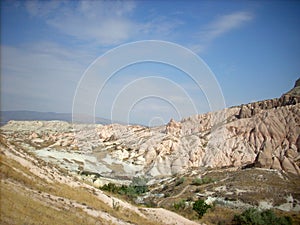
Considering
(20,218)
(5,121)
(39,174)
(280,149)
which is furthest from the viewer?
(5,121)

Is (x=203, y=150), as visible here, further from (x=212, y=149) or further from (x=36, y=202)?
(x=36, y=202)

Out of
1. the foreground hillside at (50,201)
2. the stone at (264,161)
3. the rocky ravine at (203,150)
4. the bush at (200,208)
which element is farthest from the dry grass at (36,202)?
the stone at (264,161)

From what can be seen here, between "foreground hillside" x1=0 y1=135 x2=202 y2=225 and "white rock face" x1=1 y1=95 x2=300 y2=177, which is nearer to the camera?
"foreground hillside" x1=0 y1=135 x2=202 y2=225

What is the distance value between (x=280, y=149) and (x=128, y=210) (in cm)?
5555

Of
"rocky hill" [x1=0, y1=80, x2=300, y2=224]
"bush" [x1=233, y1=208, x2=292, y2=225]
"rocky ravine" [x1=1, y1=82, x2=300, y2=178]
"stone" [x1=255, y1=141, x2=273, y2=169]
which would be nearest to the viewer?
"rocky hill" [x1=0, y1=80, x2=300, y2=224]

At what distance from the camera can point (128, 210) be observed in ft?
68.7

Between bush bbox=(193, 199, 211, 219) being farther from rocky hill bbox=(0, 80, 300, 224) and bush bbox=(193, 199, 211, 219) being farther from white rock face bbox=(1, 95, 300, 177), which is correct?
white rock face bbox=(1, 95, 300, 177)

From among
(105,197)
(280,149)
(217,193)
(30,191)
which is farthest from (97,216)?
(280,149)

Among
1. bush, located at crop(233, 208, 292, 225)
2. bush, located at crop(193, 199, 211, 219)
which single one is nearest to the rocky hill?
bush, located at crop(193, 199, 211, 219)

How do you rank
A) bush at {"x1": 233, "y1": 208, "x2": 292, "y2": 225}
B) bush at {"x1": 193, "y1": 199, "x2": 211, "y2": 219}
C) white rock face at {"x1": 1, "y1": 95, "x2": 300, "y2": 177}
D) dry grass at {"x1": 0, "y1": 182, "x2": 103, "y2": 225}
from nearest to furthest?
dry grass at {"x1": 0, "y1": 182, "x2": 103, "y2": 225}, bush at {"x1": 233, "y1": 208, "x2": 292, "y2": 225}, bush at {"x1": 193, "y1": 199, "x2": 211, "y2": 219}, white rock face at {"x1": 1, "y1": 95, "x2": 300, "y2": 177}

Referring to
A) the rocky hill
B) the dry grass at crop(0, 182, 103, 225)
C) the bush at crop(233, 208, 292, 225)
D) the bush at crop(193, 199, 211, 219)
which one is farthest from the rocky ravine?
the dry grass at crop(0, 182, 103, 225)

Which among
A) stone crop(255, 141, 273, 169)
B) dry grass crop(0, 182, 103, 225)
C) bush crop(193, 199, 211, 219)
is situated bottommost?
bush crop(193, 199, 211, 219)

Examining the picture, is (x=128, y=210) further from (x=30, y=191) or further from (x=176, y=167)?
(x=176, y=167)

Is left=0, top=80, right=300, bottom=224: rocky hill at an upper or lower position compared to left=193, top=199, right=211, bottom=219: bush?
upper
